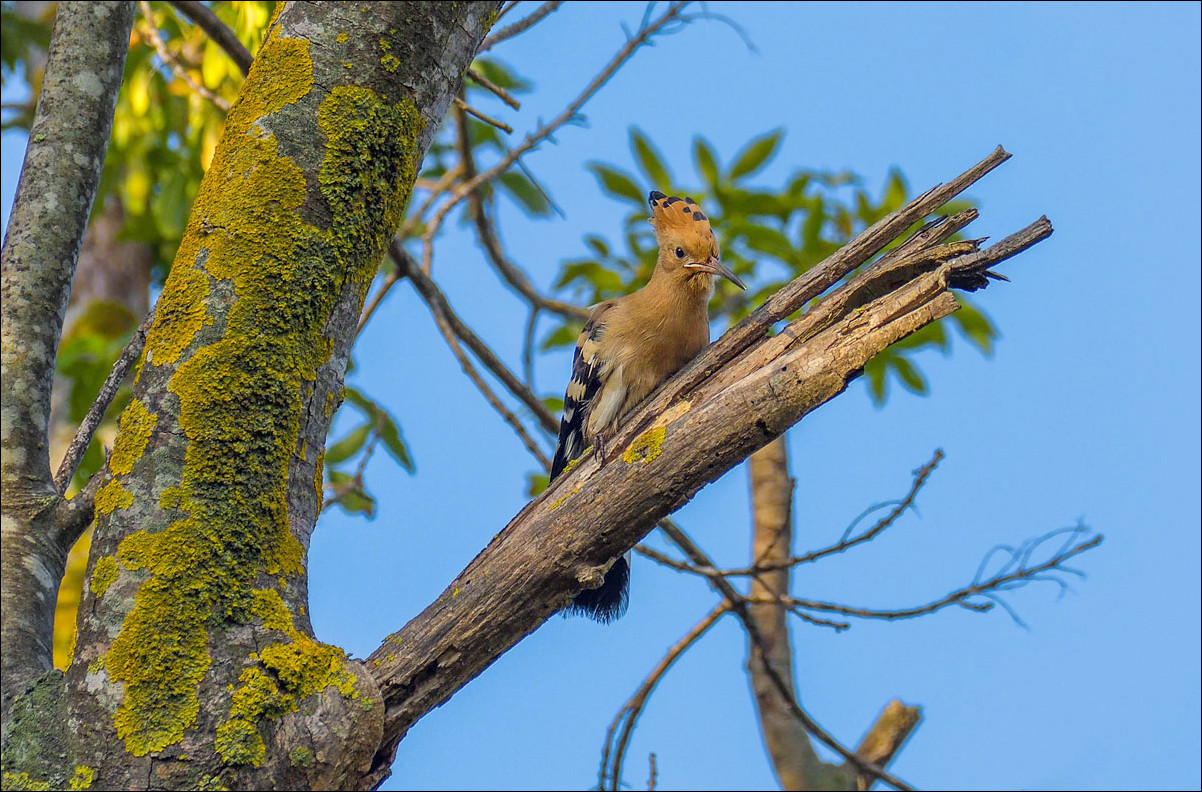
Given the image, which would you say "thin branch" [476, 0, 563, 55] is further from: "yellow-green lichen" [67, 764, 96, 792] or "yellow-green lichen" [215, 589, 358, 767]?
"yellow-green lichen" [67, 764, 96, 792]

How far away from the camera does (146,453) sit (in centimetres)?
234

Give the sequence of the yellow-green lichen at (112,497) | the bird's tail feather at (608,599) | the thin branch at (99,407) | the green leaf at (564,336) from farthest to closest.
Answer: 1. the green leaf at (564,336)
2. the bird's tail feather at (608,599)
3. the thin branch at (99,407)
4. the yellow-green lichen at (112,497)

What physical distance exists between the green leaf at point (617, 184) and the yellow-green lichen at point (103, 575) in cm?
376

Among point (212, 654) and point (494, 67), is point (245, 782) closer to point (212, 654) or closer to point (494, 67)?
point (212, 654)

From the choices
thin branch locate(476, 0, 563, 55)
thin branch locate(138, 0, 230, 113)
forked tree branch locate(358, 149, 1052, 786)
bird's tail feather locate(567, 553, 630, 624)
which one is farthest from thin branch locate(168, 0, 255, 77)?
forked tree branch locate(358, 149, 1052, 786)

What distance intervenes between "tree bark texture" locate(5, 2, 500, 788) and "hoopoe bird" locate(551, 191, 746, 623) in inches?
51.2

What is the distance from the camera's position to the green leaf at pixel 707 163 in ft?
17.6

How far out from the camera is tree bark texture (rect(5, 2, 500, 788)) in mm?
2131

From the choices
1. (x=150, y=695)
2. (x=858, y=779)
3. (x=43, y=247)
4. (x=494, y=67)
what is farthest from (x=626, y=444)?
(x=494, y=67)

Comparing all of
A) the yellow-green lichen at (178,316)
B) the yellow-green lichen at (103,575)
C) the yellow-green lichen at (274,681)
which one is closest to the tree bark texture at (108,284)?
the yellow-green lichen at (178,316)

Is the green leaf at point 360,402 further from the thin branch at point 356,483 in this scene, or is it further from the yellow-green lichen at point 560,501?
the yellow-green lichen at point 560,501

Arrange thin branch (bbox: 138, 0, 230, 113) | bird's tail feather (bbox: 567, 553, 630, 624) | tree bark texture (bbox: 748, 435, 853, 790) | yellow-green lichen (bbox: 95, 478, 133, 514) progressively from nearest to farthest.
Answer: yellow-green lichen (bbox: 95, 478, 133, 514)
bird's tail feather (bbox: 567, 553, 630, 624)
thin branch (bbox: 138, 0, 230, 113)
tree bark texture (bbox: 748, 435, 853, 790)

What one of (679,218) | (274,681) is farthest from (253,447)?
(679,218)

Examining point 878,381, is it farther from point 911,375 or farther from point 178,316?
point 178,316
